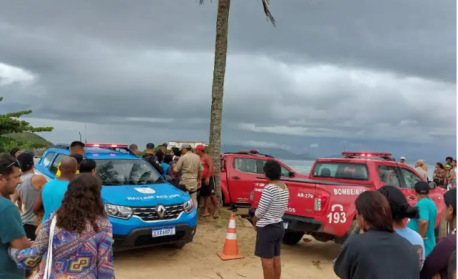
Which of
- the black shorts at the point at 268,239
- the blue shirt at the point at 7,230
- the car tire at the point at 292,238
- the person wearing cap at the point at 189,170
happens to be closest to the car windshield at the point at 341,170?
the car tire at the point at 292,238

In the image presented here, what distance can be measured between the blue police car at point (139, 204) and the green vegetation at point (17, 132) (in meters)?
11.0

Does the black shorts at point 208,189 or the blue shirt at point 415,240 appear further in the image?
the black shorts at point 208,189

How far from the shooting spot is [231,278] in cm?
554

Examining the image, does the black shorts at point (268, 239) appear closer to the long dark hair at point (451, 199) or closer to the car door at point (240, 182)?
the long dark hair at point (451, 199)

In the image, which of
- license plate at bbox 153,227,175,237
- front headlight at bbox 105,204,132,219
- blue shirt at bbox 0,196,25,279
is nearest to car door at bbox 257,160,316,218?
license plate at bbox 153,227,175,237

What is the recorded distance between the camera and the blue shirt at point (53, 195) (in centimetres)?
354

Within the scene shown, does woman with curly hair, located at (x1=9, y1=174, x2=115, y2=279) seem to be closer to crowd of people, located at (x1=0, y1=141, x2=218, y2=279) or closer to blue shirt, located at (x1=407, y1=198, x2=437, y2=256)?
crowd of people, located at (x1=0, y1=141, x2=218, y2=279)

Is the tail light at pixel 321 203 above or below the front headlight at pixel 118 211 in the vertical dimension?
above

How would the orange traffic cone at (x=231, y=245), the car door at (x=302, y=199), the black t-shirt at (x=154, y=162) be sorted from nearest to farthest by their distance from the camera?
1. the car door at (x=302, y=199)
2. the orange traffic cone at (x=231, y=245)
3. the black t-shirt at (x=154, y=162)

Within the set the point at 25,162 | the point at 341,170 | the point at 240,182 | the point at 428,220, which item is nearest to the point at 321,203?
the point at 428,220

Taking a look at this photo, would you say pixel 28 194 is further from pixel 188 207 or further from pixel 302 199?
pixel 302 199

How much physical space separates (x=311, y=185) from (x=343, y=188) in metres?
0.51

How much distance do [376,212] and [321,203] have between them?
3.68 meters

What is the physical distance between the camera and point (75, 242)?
2.44m
